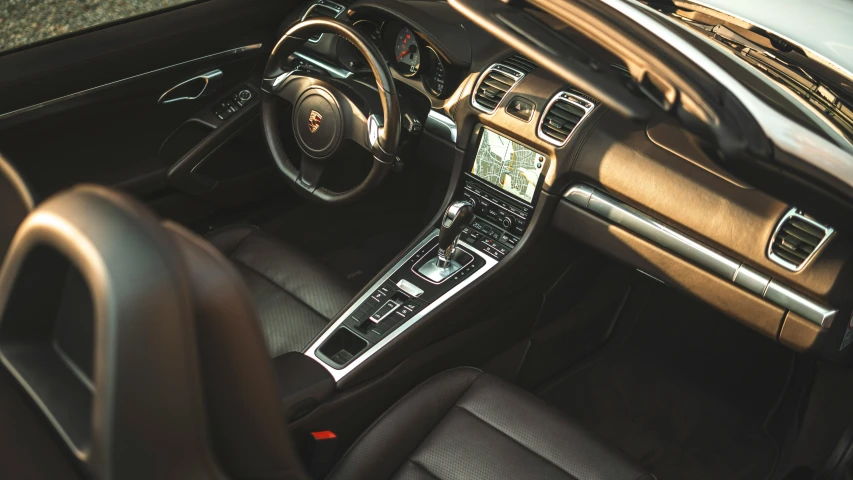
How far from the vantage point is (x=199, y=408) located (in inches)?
30.8

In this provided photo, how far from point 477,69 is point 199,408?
5.11 feet

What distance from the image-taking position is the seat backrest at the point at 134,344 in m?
0.73

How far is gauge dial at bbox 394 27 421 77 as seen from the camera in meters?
2.25

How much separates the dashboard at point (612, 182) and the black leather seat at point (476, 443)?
47 cm

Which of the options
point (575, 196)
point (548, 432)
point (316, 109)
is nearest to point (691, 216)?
point (575, 196)

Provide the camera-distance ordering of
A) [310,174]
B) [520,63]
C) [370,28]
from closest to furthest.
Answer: [520,63]
[310,174]
[370,28]

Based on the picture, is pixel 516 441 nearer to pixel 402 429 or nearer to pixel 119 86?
pixel 402 429

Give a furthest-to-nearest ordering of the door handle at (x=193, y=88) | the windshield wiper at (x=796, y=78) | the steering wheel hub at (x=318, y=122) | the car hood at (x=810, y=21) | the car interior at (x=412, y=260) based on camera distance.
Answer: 1. the door handle at (x=193, y=88)
2. the steering wheel hub at (x=318, y=122)
3. the car hood at (x=810, y=21)
4. the windshield wiper at (x=796, y=78)
5. the car interior at (x=412, y=260)

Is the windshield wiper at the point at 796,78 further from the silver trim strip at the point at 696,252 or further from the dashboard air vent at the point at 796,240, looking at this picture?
the silver trim strip at the point at 696,252

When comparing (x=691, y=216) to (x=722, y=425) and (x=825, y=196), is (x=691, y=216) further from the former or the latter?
(x=722, y=425)

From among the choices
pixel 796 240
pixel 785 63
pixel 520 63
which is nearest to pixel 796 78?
pixel 785 63

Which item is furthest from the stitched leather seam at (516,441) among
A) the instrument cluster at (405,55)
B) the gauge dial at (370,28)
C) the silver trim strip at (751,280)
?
the gauge dial at (370,28)

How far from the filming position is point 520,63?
6.90 feet

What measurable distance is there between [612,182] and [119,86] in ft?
4.74
